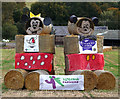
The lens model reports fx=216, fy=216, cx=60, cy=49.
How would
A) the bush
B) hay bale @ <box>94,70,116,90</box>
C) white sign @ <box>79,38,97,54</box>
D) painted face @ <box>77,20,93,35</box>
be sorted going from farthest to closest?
the bush → painted face @ <box>77,20,93,35</box> → white sign @ <box>79,38,97,54</box> → hay bale @ <box>94,70,116,90</box>

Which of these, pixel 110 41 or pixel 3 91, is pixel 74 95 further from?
pixel 110 41

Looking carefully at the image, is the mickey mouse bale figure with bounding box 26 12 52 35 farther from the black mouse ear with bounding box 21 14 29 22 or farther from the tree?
the tree

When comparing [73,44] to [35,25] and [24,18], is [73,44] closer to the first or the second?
[35,25]

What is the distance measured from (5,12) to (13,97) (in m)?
46.2

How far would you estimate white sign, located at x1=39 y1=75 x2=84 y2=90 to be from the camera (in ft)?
27.5

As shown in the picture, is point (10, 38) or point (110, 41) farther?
point (10, 38)

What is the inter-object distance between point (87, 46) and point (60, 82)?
A: 6.64 ft

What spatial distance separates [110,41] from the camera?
37.5 meters

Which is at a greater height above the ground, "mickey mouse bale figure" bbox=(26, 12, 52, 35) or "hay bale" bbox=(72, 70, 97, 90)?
"mickey mouse bale figure" bbox=(26, 12, 52, 35)

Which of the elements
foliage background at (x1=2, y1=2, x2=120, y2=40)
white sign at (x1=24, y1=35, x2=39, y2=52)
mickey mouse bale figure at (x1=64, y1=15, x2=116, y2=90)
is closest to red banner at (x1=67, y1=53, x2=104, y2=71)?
mickey mouse bale figure at (x1=64, y1=15, x2=116, y2=90)

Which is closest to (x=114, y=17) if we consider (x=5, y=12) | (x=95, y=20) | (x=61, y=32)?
(x=61, y=32)

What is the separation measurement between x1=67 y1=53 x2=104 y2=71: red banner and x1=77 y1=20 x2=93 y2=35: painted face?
1.03 metres

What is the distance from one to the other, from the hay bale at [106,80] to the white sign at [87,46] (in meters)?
1.19

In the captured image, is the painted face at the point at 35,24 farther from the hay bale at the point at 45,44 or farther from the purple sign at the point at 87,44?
the purple sign at the point at 87,44
